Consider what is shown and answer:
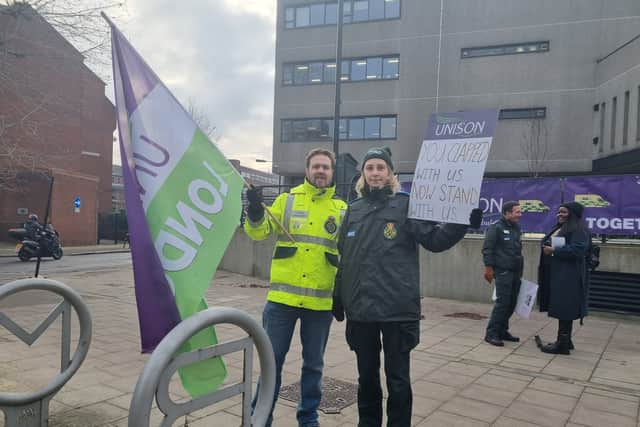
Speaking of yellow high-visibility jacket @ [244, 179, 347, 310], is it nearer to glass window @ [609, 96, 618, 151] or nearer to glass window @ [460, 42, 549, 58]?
glass window @ [609, 96, 618, 151]

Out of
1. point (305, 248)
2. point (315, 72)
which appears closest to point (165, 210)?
point (305, 248)

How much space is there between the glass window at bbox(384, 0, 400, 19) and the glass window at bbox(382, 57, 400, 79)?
2.45 meters

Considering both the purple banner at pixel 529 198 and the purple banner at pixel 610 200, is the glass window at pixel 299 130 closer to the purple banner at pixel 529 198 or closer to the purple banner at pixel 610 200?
the purple banner at pixel 529 198

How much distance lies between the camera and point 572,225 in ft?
19.2

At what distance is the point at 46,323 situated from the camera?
10.2ft

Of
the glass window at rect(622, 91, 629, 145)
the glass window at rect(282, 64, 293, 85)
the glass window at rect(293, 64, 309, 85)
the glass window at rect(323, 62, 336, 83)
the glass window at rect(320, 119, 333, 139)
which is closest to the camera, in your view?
the glass window at rect(622, 91, 629, 145)

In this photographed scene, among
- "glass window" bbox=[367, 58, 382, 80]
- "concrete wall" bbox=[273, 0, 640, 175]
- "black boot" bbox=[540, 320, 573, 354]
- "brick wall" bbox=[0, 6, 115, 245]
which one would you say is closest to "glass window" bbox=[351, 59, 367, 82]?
"glass window" bbox=[367, 58, 382, 80]

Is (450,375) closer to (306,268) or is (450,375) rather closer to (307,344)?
(307,344)

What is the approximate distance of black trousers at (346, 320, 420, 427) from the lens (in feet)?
9.54

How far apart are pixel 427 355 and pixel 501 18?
24042 millimetres

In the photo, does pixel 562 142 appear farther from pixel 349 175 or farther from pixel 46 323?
pixel 46 323

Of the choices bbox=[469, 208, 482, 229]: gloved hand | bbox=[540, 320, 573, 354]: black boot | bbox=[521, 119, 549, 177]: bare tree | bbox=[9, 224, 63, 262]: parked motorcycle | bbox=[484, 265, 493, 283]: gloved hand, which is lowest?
→ bbox=[9, 224, 63, 262]: parked motorcycle

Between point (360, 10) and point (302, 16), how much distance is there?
357 centimetres

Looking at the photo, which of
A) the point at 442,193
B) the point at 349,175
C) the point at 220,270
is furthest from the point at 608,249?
the point at 220,270
